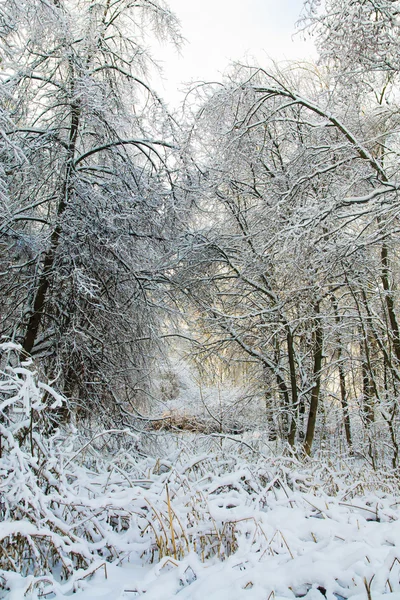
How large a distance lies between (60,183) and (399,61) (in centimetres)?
401

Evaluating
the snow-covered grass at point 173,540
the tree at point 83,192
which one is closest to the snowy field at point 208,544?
the snow-covered grass at point 173,540

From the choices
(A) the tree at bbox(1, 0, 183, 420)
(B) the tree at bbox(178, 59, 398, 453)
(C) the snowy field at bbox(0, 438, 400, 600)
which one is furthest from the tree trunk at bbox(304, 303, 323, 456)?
(C) the snowy field at bbox(0, 438, 400, 600)

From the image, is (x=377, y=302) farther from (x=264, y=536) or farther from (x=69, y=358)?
(x=264, y=536)

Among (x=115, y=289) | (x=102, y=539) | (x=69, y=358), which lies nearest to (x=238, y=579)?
(x=102, y=539)

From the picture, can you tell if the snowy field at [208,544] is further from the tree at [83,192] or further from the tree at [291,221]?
the tree at [291,221]

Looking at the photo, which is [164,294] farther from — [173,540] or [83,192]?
[173,540]

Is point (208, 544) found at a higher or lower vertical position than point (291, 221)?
lower

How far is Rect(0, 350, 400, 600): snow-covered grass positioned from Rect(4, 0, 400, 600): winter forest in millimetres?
14

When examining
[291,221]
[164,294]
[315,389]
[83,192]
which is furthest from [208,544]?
[315,389]

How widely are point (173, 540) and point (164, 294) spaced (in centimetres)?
449

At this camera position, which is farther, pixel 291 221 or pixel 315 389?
pixel 315 389

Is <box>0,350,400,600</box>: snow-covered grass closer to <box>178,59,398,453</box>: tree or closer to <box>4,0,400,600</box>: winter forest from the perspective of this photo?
<box>4,0,400,600</box>: winter forest

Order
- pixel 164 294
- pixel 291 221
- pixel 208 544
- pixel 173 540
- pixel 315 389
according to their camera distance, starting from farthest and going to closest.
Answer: pixel 315 389, pixel 164 294, pixel 291 221, pixel 208 544, pixel 173 540

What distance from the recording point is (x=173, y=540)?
6.84ft
